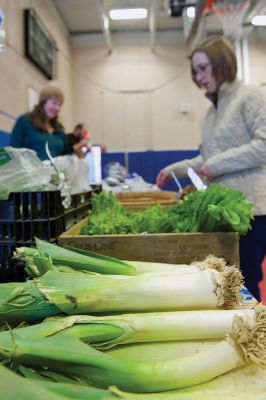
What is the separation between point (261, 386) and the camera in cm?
58

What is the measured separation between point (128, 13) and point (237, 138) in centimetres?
547

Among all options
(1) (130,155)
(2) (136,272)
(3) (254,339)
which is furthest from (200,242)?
(1) (130,155)

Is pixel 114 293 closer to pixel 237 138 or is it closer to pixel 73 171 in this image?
pixel 73 171

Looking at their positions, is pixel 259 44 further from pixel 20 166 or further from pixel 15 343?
pixel 15 343

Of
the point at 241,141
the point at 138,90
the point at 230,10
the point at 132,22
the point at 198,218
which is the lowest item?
the point at 198,218

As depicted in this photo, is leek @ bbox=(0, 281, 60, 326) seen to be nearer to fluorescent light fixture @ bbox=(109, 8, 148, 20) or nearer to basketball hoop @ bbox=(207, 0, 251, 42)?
basketball hoop @ bbox=(207, 0, 251, 42)

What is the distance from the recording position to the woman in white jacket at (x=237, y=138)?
1.59 meters

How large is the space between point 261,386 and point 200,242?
524 millimetres

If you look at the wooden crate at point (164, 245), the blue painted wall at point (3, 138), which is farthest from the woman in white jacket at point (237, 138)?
the blue painted wall at point (3, 138)

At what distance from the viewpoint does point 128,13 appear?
6340 millimetres

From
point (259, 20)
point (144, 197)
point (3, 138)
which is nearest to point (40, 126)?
point (144, 197)

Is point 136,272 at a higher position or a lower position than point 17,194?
lower

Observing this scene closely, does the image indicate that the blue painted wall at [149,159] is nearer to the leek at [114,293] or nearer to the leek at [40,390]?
the leek at [114,293]

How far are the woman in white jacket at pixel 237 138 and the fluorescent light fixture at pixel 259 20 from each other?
5.20 m
